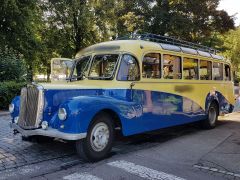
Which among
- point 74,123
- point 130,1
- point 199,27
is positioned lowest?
point 74,123

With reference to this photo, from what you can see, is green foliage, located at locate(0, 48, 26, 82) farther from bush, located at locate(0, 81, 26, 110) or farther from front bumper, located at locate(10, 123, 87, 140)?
front bumper, located at locate(10, 123, 87, 140)

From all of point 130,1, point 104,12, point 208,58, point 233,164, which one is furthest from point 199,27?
point 233,164

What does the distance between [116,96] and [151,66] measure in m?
1.46

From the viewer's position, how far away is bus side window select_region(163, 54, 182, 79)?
8.87m

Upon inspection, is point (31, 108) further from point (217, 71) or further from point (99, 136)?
point (217, 71)

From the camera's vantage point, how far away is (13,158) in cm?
677

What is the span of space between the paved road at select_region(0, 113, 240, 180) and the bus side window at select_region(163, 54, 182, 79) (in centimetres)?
175

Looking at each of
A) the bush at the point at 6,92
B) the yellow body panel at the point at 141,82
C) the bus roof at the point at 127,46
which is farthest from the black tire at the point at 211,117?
the bush at the point at 6,92

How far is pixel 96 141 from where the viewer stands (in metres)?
6.73

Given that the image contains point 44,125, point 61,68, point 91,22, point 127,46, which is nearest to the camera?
point 44,125

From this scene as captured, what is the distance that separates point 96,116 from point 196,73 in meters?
4.91

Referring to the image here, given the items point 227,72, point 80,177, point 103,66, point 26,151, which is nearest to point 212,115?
point 227,72

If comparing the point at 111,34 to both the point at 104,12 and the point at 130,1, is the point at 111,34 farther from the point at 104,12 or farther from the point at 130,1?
the point at 130,1

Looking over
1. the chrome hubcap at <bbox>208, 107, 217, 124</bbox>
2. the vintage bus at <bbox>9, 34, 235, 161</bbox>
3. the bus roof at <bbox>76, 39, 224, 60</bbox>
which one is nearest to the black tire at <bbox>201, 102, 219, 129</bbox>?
the chrome hubcap at <bbox>208, 107, 217, 124</bbox>
